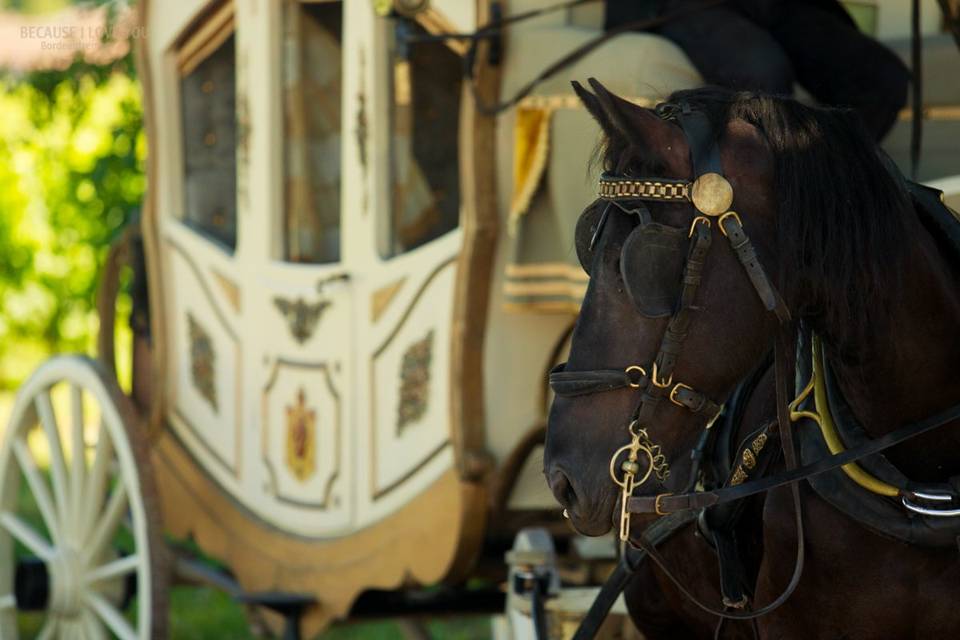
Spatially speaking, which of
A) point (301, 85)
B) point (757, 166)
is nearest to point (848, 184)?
point (757, 166)

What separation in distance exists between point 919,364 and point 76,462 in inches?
119

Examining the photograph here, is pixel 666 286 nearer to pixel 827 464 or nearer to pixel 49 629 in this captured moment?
pixel 827 464

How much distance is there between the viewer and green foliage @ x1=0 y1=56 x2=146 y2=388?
6.86 meters

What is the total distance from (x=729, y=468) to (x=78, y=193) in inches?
210

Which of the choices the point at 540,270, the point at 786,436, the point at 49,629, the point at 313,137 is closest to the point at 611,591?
the point at 786,436

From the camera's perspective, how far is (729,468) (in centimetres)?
252

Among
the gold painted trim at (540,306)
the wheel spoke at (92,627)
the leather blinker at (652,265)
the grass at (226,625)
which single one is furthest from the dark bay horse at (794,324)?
the grass at (226,625)

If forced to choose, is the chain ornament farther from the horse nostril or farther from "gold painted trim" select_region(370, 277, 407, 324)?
"gold painted trim" select_region(370, 277, 407, 324)

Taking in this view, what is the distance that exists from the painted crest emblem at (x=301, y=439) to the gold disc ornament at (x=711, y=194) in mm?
2284

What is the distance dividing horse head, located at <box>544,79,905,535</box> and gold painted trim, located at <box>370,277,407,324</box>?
1823 millimetres

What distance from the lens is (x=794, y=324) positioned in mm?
2182

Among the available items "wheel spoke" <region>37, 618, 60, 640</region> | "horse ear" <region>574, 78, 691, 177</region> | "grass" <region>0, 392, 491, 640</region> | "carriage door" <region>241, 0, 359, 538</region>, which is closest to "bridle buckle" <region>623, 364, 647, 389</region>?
"horse ear" <region>574, 78, 691, 177</region>

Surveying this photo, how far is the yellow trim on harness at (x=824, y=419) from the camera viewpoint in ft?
7.31

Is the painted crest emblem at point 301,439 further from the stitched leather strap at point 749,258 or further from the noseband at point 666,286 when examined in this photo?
the stitched leather strap at point 749,258
